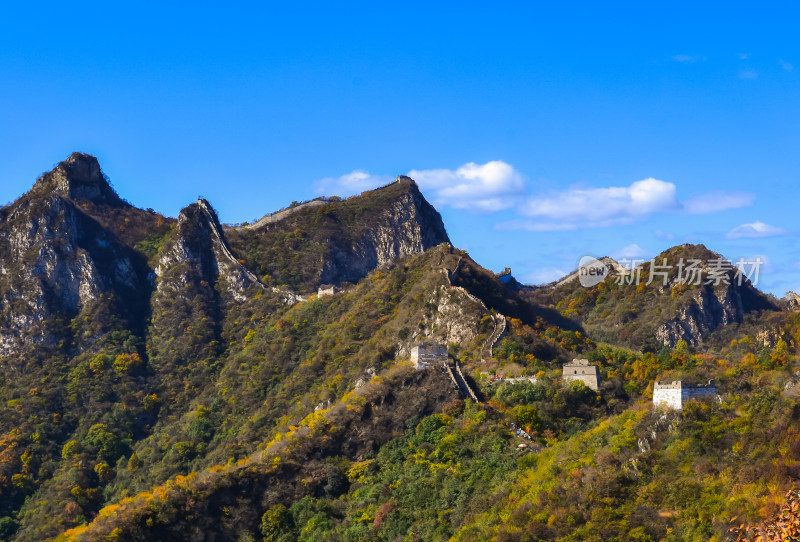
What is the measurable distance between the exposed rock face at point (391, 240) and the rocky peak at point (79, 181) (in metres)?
30.2

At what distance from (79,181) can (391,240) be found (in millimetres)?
40091

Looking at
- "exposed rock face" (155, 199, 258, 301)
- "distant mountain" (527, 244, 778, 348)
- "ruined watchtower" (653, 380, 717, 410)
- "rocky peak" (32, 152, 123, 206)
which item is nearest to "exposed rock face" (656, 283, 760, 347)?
"distant mountain" (527, 244, 778, 348)

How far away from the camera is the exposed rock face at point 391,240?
153 meters

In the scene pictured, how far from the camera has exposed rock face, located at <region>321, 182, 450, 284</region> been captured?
501ft

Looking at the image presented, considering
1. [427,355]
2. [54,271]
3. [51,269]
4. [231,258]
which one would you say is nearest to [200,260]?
[231,258]

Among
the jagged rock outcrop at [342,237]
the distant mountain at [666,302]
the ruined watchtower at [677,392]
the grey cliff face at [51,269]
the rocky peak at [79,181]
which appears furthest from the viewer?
the rocky peak at [79,181]

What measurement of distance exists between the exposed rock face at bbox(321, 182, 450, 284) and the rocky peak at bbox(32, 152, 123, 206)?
30214mm

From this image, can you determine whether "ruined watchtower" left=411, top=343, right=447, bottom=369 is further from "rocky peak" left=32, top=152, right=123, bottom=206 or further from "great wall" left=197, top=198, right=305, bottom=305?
"rocky peak" left=32, top=152, right=123, bottom=206

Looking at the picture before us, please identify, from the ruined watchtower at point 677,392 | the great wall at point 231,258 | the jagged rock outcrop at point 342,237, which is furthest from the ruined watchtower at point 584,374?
the jagged rock outcrop at point 342,237

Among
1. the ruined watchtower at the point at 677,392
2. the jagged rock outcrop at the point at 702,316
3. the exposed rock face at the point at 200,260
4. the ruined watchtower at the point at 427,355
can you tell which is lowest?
the ruined watchtower at the point at 677,392

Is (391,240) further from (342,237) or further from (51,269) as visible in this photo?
(51,269)

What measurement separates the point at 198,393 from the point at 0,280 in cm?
3121

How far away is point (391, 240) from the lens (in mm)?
158500

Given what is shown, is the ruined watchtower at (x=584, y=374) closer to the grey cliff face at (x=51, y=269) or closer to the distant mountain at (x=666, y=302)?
the distant mountain at (x=666, y=302)
